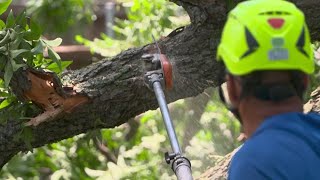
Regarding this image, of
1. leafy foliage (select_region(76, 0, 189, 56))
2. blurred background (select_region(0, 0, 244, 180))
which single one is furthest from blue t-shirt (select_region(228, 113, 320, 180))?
leafy foliage (select_region(76, 0, 189, 56))

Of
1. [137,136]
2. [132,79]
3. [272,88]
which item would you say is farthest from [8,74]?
[137,136]

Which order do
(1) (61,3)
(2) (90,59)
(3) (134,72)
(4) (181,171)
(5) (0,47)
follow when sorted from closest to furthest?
(4) (181,171), (5) (0,47), (3) (134,72), (1) (61,3), (2) (90,59)

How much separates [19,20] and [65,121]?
1.42 feet

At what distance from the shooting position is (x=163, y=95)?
222cm

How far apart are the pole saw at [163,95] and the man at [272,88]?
616mm

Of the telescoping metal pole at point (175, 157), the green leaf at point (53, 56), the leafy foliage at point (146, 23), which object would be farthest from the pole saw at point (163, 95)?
the leafy foliage at point (146, 23)

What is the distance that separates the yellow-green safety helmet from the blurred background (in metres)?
2.98


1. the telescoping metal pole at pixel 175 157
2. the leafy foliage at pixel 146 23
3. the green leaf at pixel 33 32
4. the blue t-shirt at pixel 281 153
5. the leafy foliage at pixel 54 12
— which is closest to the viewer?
the blue t-shirt at pixel 281 153

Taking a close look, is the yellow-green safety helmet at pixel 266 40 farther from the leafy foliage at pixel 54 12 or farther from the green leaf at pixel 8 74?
the leafy foliage at pixel 54 12

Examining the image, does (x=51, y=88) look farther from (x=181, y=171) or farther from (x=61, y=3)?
(x=61, y=3)

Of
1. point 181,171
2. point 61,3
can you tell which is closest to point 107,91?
point 181,171

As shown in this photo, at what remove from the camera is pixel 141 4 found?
4.90 metres

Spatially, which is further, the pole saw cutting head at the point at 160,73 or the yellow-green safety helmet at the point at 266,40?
the pole saw cutting head at the point at 160,73

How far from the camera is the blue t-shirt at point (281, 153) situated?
1289 millimetres
